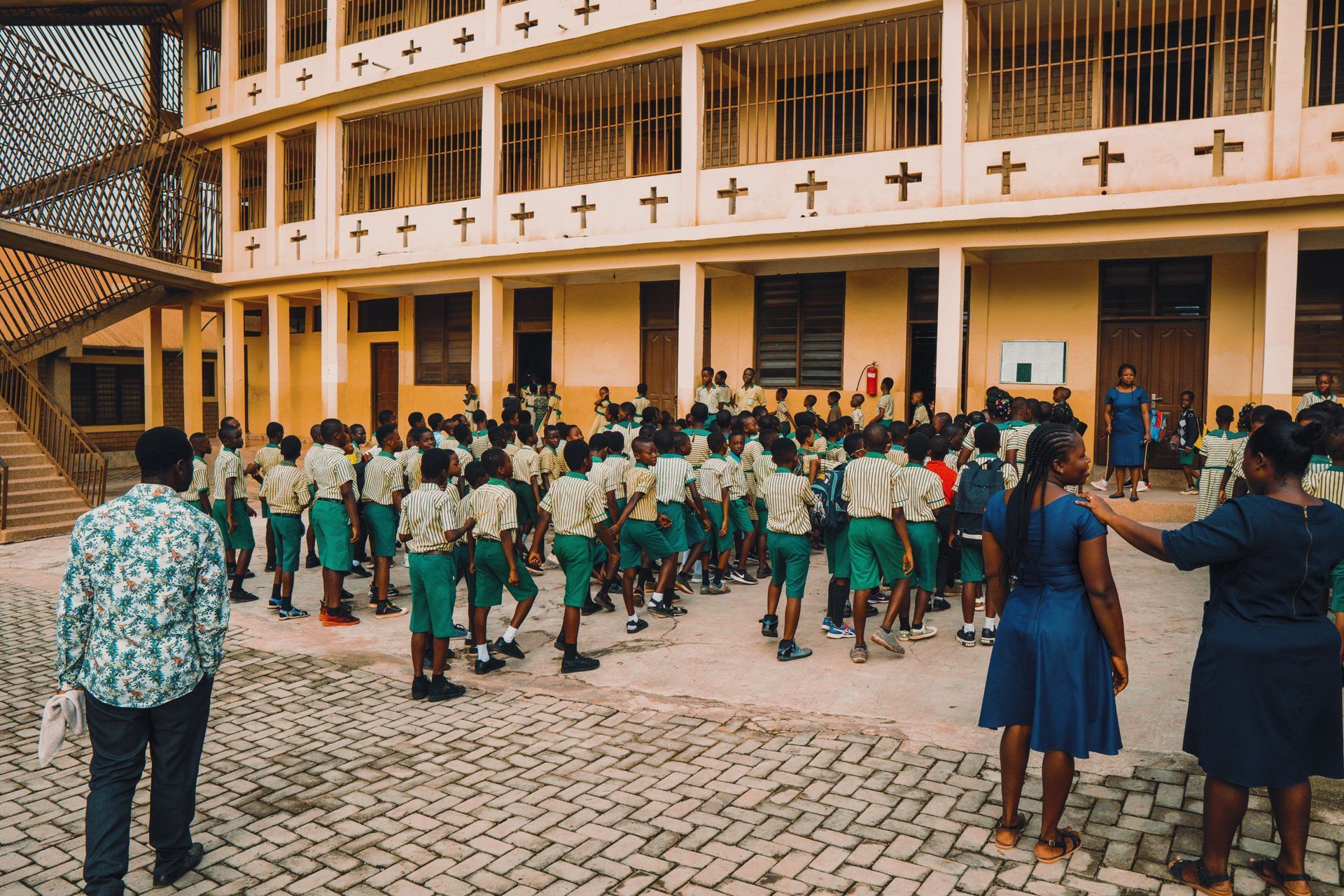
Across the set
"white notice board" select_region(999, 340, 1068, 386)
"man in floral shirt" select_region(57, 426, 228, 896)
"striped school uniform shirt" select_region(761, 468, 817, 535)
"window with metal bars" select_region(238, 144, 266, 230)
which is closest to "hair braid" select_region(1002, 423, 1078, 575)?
"striped school uniform shirt" select_region(761, 468, 817, 535)

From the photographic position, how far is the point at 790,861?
381cm

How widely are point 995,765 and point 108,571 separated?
Answer: 4.23 meters

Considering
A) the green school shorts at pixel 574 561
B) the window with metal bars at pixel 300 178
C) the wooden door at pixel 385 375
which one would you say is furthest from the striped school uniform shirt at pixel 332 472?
the window with metal bars at pixel 300 178

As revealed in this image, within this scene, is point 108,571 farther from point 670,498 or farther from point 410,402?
point 410,402

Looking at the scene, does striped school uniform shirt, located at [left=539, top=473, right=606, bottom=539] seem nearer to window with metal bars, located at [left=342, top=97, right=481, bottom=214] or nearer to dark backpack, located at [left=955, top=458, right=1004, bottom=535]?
dark backpack, located at [left=955, top=458, right=1004, bottom=535]

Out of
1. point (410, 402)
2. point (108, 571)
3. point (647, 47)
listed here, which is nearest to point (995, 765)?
point (108, 571)

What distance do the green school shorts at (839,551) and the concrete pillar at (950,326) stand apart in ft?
18.3

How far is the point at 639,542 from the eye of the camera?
776cm

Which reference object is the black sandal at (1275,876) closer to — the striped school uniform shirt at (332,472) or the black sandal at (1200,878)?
the black sandal at (1200,878)

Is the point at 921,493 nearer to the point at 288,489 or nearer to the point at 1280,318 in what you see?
the point at 288,489

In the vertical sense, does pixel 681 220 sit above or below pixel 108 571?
above

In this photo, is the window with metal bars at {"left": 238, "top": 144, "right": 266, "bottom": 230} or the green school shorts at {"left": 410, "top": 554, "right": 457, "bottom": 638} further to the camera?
the window with metal bars at {"left": 238, "top": 144, "right": 266, "bottom": 230}

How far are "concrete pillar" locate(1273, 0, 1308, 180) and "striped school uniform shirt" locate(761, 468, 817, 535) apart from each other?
7.70 metres

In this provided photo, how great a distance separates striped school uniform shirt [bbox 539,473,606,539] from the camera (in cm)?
655
